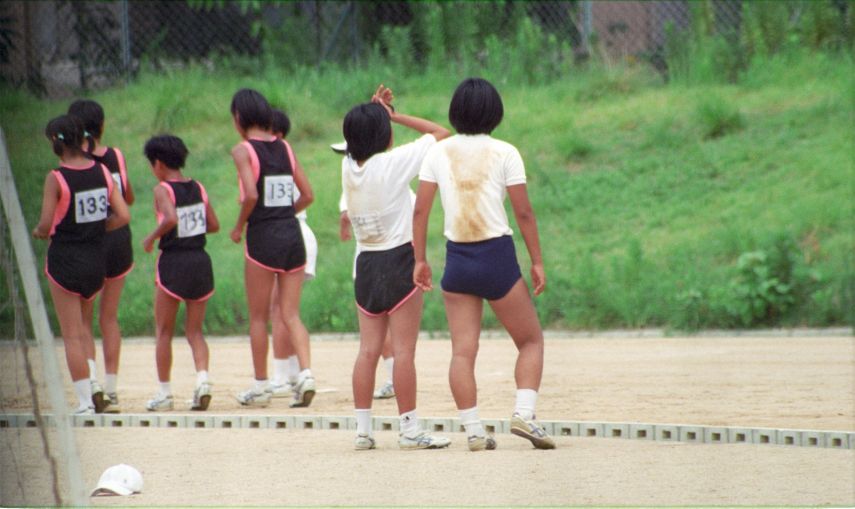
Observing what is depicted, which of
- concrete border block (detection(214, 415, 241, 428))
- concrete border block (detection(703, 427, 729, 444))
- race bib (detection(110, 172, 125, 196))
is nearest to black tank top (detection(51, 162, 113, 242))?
race bib (detection(110, 172, 125, 196))

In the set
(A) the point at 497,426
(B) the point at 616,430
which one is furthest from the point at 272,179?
(B) the point at 616,430

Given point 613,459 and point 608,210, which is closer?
point 613,459

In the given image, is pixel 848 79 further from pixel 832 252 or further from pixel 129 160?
pixel 129 160

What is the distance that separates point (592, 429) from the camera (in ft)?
27.8

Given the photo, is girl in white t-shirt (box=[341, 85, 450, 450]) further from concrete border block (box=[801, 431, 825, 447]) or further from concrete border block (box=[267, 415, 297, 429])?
concrete border block (box=[801, 431, 825, 447])

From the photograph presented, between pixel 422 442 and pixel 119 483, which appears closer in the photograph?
pixel 119 483

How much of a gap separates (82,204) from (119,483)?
2997mm

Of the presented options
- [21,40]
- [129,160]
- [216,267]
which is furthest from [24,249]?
[129,160]

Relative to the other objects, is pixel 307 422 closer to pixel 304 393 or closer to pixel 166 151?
pixel 304 393

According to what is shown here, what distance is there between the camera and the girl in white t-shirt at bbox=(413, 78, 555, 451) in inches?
297

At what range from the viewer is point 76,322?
31.0 ft

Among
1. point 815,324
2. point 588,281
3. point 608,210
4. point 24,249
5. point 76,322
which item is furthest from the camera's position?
point 608,210

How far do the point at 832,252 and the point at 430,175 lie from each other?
862 centimetres

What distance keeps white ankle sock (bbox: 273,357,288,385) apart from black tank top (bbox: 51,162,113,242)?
1.67 m
